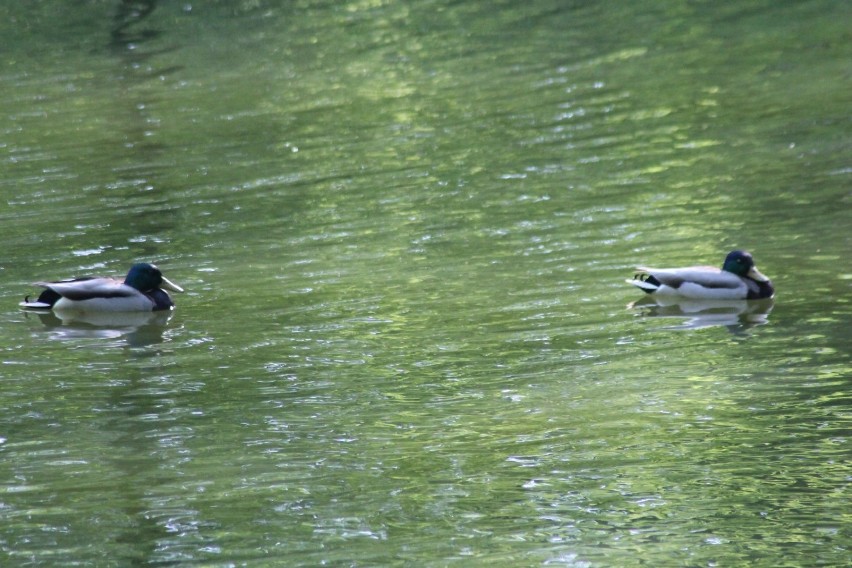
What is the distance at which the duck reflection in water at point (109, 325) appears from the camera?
43.9ft

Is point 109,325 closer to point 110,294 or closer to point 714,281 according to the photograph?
point 110,294

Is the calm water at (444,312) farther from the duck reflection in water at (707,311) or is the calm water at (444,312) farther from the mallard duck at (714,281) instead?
the mallard duck at (714,281)

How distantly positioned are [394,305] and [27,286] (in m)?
3.57

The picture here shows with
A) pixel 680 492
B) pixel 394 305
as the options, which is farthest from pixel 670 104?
pixel 680 492

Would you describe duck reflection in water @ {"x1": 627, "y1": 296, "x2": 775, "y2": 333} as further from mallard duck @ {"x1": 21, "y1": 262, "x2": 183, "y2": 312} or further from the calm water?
mallard duck @ {"x1": 21, "y1": 262, "x2": 183, "y2": 312}

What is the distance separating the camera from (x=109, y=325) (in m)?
13.9

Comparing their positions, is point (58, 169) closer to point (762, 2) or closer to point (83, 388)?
point (83, 388)

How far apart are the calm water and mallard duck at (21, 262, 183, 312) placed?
6.4 inches

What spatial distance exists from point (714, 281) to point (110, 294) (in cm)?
507

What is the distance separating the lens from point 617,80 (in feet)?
78.4

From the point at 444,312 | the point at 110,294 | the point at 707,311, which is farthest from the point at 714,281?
the point at 110,294

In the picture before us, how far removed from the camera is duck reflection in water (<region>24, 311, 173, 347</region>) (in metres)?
13.4

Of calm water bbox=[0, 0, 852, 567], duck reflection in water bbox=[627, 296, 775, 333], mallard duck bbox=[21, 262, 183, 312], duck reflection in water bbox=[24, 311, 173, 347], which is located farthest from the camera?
mallard duck bbox=[21, 262, 183, 312]

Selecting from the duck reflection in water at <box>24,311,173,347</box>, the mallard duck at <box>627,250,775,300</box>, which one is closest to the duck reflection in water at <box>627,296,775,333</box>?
the mallard duck at <box>627,250,775,300</box>
